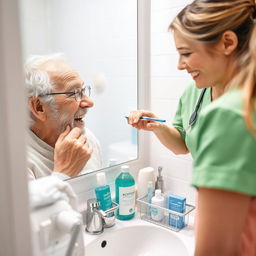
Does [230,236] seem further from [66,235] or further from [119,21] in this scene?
[119,21]

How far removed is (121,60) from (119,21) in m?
0.19

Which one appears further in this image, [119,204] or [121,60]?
[121,60]

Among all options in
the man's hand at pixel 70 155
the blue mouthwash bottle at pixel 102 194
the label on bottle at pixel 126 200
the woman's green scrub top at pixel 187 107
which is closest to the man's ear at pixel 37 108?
the man's hand at pixel 70 155

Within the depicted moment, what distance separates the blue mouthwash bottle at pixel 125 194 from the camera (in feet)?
3.85

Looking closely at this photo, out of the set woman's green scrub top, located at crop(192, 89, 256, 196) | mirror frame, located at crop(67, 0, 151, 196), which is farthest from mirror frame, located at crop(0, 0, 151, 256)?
mirror frame, located at crop(67, 0, 151, 196)

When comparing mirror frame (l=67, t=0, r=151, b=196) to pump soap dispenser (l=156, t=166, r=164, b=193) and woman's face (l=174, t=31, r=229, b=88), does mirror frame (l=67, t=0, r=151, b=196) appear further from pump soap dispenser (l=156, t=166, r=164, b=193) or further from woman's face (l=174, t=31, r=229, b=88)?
woman's face (l=174, t=31, r=229, b=88)

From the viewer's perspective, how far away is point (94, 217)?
1.06 meters

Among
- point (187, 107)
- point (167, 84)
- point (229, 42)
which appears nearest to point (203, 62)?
point (229, 42)

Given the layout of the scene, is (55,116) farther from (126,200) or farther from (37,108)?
(126,200)

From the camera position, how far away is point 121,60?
1.36 meters

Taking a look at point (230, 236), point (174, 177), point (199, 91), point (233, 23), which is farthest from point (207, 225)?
point (174, 177)

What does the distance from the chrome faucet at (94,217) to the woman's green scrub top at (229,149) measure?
0.63 m

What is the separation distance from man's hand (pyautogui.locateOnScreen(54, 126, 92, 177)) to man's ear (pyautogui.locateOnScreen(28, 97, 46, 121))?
134 millimetres

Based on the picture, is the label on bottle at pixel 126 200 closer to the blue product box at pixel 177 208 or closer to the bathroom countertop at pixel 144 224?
the bathroom countertop at pixel 144 224
